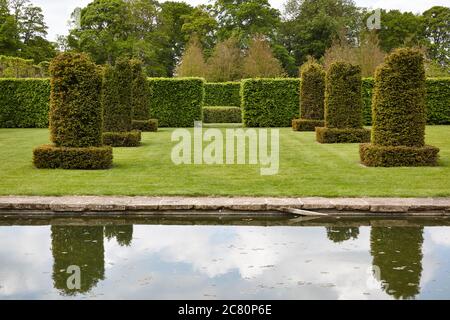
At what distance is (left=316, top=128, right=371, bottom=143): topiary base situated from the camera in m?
18.6

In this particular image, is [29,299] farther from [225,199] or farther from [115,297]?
[225,199]

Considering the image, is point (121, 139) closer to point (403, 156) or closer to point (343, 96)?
point (343, 96)

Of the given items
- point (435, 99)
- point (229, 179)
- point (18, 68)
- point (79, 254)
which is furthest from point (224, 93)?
point (79, 254)

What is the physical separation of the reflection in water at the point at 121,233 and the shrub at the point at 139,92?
14.8m

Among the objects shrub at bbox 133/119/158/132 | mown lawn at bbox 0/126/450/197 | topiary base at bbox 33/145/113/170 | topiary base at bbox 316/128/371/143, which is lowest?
mown lawn at bbox 0/126/450/197

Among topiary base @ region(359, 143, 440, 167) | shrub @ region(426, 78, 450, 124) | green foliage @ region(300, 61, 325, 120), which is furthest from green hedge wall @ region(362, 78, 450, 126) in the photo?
topiary base @ region(359, 143, 440, 167)

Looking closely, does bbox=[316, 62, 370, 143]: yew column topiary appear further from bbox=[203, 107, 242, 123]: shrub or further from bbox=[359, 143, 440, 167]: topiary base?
bbox=[203, 107, 242, 123]: shrub

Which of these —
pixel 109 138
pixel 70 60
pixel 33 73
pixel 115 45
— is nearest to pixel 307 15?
pixel 115 45

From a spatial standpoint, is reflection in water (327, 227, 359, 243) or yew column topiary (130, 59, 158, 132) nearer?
reflection in water (327, 227, 359, 243)

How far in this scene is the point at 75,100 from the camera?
12.4m

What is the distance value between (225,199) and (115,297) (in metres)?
4.24

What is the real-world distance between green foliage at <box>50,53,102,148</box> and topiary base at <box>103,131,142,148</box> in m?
4.57

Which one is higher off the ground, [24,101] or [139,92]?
[139,92]

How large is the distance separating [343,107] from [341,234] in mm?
11927
